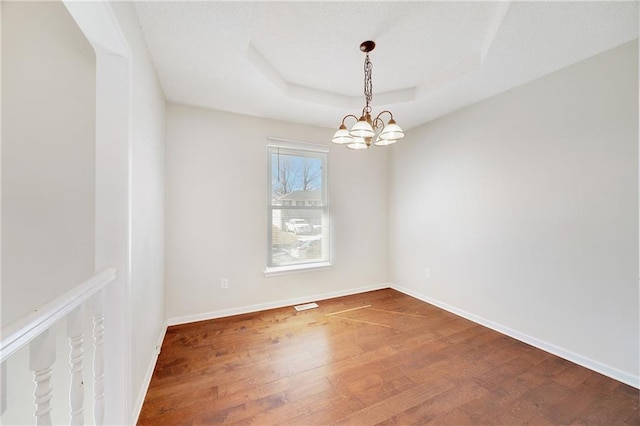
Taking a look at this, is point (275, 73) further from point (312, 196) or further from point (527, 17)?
point (527, 17)

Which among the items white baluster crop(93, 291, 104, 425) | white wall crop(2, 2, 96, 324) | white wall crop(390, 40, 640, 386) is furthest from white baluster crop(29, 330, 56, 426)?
white wall crop(390, 40, 640, 386)

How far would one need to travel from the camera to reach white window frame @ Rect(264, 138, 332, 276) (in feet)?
10.6

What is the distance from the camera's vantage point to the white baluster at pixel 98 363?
1.19m

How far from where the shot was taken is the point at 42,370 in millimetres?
832

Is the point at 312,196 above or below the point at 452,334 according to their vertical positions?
above

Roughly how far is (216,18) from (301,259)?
8.86ft

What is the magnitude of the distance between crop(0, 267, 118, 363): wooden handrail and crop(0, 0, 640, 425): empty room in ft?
0.03

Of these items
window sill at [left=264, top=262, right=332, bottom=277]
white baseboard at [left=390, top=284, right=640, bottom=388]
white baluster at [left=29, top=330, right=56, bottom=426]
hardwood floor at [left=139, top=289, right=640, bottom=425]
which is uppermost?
white baluster at [left=29, top=330, right=56, bottom=426]

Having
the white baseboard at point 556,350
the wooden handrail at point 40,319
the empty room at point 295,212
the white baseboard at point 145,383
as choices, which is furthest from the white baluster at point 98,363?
the white baseboard at point 556,350

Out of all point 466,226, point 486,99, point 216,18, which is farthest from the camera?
point 466,226

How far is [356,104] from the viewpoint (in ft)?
9.62

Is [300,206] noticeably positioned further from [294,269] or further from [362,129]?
[362,129]

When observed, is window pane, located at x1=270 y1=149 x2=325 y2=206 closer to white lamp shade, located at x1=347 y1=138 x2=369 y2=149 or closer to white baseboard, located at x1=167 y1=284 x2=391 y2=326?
white baseboard, located at x1=167 y1=284 x2=391 y2=326

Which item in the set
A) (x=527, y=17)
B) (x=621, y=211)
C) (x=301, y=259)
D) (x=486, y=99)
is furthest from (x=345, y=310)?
(x=527, y=17)
